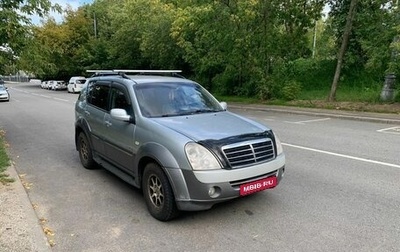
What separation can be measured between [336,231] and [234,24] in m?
15.5

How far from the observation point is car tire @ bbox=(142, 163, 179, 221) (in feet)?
13.2

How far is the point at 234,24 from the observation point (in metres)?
18.0

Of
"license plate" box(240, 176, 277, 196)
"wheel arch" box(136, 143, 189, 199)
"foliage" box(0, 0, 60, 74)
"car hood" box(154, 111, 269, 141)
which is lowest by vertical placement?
"license plate" box(240, 176, 277, 196)

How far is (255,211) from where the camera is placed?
4.43m

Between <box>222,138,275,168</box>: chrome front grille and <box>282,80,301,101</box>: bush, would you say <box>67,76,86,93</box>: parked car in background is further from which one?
<box>222,138,275,168</box>: chrome front grille

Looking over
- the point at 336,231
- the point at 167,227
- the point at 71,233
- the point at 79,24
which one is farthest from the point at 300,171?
the point at 79,24

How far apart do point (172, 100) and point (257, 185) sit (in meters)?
1.80

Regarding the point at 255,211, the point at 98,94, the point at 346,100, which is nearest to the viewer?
the point at 255,211

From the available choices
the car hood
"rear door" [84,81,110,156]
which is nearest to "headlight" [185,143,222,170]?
the car hood

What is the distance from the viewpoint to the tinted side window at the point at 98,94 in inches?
225

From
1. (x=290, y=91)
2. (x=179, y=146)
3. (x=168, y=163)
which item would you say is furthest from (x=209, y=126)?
(x=290, y=91)

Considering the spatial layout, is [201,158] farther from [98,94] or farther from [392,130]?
[392,130]

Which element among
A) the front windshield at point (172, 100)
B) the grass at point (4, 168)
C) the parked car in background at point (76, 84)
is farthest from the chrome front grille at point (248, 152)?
the parked car in background at point (76, 84)

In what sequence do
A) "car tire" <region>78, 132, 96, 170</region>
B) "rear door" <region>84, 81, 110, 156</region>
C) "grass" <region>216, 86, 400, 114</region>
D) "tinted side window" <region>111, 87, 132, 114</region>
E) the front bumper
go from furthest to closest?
"grass" <region>216, 86, 400, 114</region>, "car tire" <region>78, 132, 96, 170</region>, "rear door" <region>84, 81, 110, 156</region>, "tinted side window" <region>111, 87, 132, 114</region>, the front bumper
